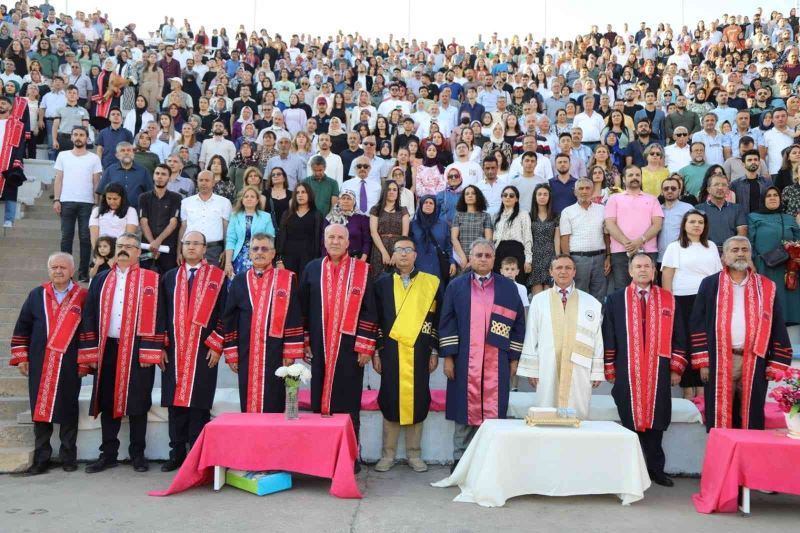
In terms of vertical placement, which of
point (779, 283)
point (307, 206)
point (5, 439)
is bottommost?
point (5, 439)

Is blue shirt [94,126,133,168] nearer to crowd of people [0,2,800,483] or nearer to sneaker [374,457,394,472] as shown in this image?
crowd of people [0,2,800,483]

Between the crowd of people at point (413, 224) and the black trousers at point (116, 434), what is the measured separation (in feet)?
0.08

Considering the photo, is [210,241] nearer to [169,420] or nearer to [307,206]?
[307,206]

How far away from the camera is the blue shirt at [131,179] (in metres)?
10.00

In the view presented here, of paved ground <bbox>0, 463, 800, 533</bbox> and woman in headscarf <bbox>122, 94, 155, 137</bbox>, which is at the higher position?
woman in headscarf <bbox>122, 94, 155, 137</bbox>

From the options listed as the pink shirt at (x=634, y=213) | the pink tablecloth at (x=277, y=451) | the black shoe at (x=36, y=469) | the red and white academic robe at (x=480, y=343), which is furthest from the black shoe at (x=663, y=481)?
the black shoe at (x=36, y=469)

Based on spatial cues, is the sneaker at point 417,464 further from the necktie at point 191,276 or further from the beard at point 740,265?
the beard at point 740,265

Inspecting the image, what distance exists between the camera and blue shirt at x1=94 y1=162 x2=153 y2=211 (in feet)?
32.8

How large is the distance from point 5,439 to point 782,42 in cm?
1886

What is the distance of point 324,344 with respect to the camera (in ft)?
22.7

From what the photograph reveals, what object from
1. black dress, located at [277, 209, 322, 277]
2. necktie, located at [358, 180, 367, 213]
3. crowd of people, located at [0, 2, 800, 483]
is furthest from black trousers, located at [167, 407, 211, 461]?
necktie, located at [358, 180, 367, 213]

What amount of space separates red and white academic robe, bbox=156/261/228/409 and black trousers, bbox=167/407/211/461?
0.25 feet

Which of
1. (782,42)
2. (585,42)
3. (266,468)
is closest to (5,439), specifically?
(266,468)

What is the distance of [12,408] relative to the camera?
7461 millimetres
